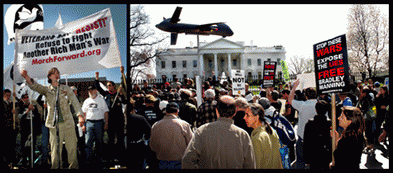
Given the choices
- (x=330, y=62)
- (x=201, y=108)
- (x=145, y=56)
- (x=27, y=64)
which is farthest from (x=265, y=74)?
(x=145, y=56)

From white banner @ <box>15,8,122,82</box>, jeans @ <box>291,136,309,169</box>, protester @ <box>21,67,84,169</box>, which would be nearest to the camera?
white banner @ <box>15,8,122,82</box>

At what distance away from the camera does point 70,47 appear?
4.32m

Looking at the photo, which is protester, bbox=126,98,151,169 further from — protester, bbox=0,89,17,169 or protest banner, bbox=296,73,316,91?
protest banner, bbox=296,73,316,91

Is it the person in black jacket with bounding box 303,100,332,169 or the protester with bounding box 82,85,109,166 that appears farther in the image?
the person in black jacket with bounding box 303,100,332,169

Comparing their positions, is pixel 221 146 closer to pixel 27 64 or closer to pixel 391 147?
pixel 391 147

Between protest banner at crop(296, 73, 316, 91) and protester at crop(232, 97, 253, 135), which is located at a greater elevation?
protest banner at crop(296, 73, 316, 91)

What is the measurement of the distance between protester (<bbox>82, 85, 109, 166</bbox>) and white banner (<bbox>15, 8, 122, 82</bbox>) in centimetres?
43

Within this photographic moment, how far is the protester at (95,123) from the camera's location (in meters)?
4.38

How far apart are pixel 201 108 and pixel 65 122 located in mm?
2088

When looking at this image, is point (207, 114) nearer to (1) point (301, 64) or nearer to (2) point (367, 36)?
(2) point (367, 36)

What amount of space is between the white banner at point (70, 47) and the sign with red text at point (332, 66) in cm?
349

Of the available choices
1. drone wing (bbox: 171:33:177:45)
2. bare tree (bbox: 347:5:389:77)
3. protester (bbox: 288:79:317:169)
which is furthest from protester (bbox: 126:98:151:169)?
bare tree (bbox: 347:5:389:77)

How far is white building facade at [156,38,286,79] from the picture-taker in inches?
2749

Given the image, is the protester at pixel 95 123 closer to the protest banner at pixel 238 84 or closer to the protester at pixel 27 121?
the protester at pixel 27 121
